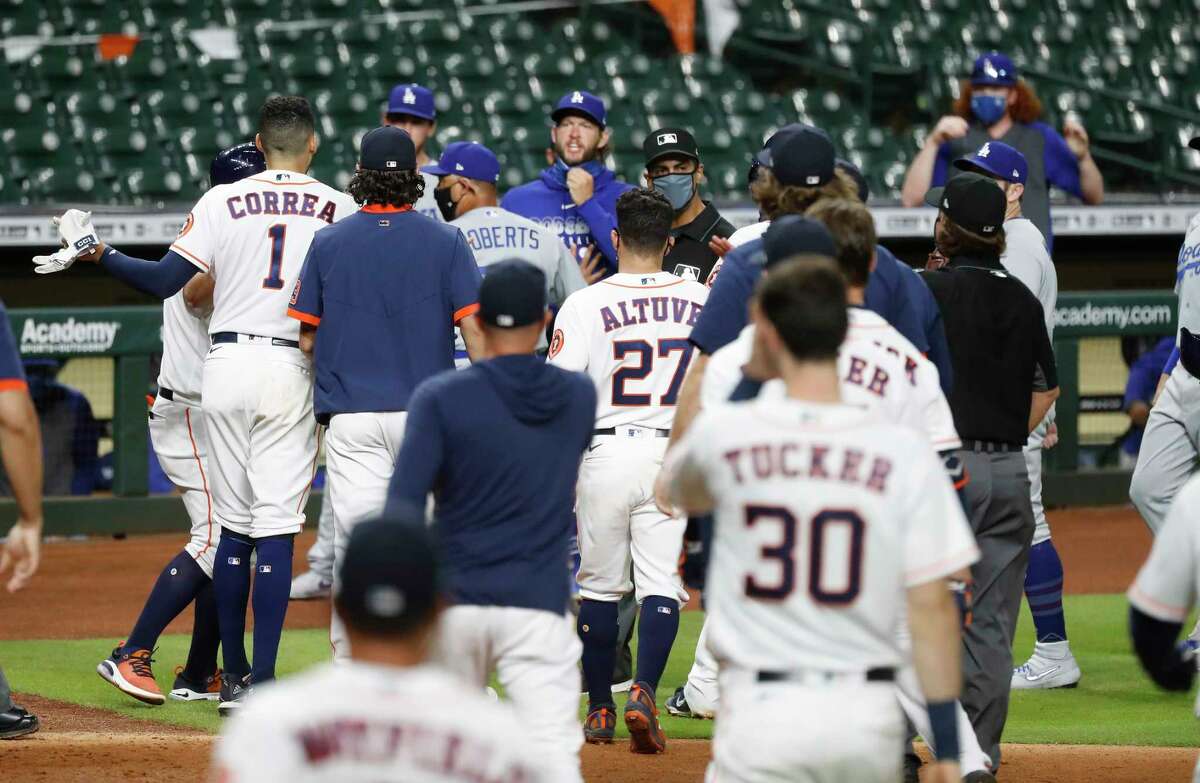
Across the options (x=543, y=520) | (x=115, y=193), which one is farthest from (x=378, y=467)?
(x=115, y=193)

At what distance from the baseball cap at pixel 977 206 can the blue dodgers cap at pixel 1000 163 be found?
52.1 inches

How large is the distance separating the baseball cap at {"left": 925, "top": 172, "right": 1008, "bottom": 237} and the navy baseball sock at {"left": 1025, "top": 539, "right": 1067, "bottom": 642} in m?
2.07

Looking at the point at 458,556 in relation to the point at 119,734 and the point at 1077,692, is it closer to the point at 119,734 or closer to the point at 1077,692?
the point at 119,734

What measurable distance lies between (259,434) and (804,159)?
2.35 m

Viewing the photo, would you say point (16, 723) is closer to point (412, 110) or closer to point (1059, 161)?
point (412, 110)

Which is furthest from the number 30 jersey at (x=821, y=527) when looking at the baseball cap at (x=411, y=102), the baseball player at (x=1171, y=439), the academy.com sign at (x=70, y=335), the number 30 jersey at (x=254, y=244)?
the academy.com sign at (x=70, y=335)

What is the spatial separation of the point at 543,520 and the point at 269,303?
2.37 meters

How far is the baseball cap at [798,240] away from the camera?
12.2 feet

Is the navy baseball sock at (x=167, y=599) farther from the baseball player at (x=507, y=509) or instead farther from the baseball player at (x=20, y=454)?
the baseball player at (x=507, y=509)

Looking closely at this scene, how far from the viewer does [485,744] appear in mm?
2229

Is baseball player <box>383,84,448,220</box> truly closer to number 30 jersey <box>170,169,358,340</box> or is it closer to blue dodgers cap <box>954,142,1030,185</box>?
number 30 jersey <box>170,169,358,340</box>

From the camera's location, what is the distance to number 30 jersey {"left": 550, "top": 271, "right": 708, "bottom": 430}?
582 cm

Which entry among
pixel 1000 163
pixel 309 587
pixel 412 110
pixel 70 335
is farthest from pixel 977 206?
pixel 70 335

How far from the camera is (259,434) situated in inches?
235
